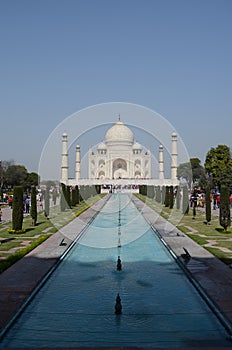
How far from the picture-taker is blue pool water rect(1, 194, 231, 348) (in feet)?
11.2

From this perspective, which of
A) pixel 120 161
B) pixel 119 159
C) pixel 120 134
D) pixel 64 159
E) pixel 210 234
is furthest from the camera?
pixel 120 161

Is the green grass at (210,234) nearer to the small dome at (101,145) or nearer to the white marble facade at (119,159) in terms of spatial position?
the white marble facade at (119,159)

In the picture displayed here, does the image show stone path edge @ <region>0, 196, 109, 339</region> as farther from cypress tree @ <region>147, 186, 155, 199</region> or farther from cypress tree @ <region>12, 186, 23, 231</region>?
cypress tree @ <region>147, 186, 155, 199</region>

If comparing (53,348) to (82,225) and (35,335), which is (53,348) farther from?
(82,225)

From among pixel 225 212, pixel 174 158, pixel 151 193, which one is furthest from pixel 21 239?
pixel 174 158

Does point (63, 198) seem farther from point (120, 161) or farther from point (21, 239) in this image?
point (120, 161)

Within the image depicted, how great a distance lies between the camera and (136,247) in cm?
822

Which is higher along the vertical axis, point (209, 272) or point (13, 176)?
point (13, 176)

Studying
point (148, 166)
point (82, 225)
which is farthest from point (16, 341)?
point (148, 166)

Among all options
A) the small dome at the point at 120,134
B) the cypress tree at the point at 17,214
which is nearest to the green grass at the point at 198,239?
the cypress tree at the point at 17,214

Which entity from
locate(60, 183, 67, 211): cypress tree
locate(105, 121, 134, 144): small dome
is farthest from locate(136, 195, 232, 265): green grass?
locate(105, 121, 134, 144): small dome

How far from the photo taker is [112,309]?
4.21 meters

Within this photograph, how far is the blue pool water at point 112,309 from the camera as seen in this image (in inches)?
135

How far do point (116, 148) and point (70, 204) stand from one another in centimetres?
3426
